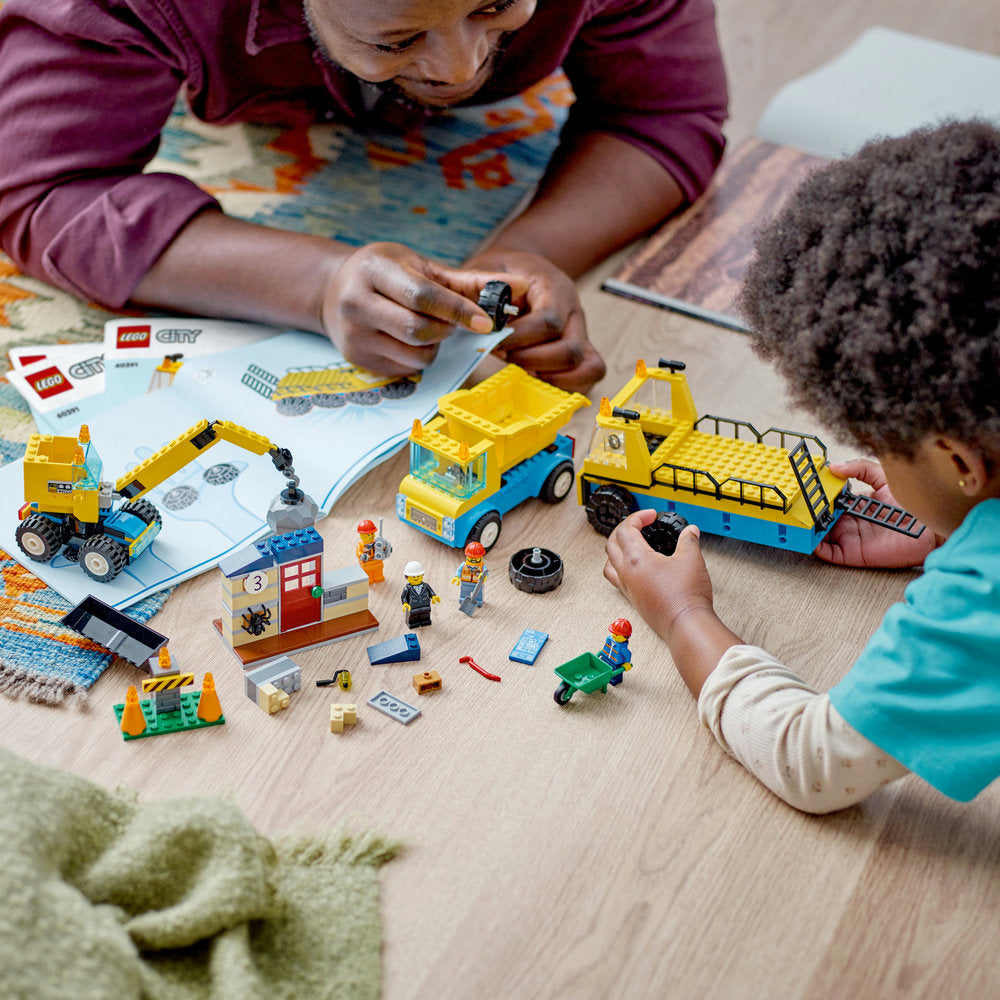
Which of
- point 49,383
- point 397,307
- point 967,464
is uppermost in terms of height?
point 967,464

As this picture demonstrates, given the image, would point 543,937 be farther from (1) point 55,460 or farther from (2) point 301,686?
(1) point 55,460

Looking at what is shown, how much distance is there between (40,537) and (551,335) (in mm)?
527

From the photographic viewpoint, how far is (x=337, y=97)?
144 centimetres

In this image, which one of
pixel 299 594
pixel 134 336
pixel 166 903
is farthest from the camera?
pixel 134 336

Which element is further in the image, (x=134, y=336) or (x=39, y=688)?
(x=134, y=336)

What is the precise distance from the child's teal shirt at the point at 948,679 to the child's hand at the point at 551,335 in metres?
0.51

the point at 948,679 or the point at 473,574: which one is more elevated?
the point at 948,679

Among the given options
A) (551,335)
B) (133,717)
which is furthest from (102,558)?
(551,335)

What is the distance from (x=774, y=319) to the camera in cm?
77

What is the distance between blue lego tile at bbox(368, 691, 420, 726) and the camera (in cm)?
82

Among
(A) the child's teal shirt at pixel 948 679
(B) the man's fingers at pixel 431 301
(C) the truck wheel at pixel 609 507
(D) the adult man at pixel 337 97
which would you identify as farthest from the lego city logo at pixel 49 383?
(A) the child's teal shirt at pixel 948 679

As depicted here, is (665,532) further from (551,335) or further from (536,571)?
(551,335)

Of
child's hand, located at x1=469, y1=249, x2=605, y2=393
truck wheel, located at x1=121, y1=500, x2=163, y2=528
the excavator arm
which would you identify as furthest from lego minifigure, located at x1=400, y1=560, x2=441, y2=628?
child's hand, located at x1=469, y1=249, x2=605, y2=393

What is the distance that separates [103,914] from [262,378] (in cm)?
64
